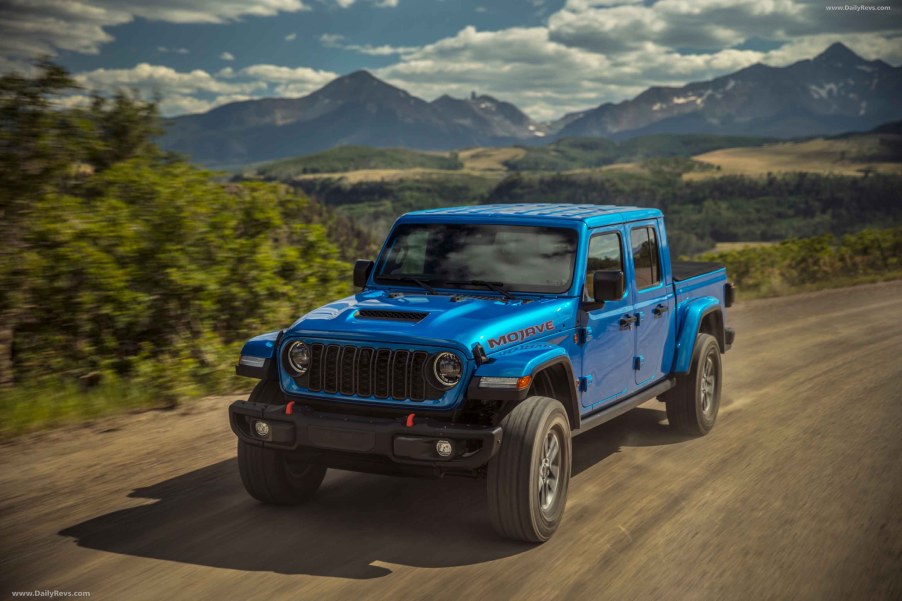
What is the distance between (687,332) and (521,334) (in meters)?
2.63

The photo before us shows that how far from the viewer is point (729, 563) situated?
456cm

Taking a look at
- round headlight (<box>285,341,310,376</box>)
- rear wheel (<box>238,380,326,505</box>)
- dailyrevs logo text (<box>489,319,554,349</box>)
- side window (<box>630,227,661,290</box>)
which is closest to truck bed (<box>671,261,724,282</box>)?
side window (<box>630,227,661,290</box>)

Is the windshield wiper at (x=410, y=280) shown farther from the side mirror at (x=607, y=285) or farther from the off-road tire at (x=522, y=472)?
the off-road tire at (x=522, y=472)

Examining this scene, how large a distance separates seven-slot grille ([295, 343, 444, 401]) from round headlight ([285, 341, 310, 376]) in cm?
4

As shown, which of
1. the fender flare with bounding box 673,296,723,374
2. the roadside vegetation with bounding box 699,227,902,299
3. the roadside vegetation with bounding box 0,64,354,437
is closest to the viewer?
the fender flare with bounding box 673,296,723,374

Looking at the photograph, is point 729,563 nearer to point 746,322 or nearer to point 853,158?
Result: point 746,322

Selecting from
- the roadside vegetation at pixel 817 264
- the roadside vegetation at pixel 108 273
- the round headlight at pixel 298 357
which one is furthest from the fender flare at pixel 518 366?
the roadside vegetation at pixel 817 264

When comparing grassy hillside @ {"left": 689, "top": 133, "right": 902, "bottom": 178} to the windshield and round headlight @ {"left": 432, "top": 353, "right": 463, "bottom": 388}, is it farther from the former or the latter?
round headlight @ {"left": 432, "top": 353, "right": 463, "bottom": 388}

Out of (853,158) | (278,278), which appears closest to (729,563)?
(278,278)

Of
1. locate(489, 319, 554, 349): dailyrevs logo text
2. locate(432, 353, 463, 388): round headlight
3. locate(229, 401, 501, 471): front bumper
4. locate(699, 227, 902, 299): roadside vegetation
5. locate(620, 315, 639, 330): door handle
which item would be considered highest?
locate(489, 319, 554, 349): dailyrevs logo text

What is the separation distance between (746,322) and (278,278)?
865cm

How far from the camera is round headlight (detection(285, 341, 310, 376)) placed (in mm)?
5066

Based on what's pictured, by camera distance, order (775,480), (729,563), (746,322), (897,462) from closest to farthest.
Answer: (729,563) → (775,480) → (897,462) → (746,322)

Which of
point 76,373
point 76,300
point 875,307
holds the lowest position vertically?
point 875,307
